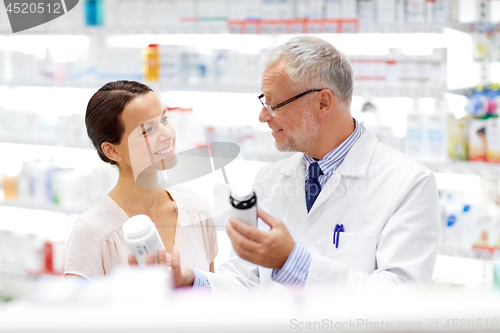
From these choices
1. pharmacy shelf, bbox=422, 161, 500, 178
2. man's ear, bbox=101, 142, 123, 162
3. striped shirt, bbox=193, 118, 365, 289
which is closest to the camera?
striped shirt, bbox=193, 118, 365, 289

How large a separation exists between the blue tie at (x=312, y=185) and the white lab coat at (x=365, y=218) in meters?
0.02

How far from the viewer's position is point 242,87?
2746 mm

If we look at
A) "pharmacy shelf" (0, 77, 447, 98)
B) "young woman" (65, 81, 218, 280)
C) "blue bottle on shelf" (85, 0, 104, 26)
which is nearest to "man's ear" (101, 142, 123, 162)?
"young woman" (65, 81, 218, 280)

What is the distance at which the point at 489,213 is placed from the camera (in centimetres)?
234

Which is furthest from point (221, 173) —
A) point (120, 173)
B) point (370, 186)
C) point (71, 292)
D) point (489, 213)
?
point (489, 213)

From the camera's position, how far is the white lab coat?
1134mm

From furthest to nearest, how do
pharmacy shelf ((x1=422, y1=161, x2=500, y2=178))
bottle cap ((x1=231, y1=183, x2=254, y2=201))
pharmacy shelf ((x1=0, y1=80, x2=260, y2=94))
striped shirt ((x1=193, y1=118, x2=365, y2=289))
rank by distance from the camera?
pharmacy shelf ((x1=0, y1=80, x2=260, y2=94))
pharmacy shelf ((x1=422, y1=161, x2=500, y2=178))
striped shirt ((x1=193, y1=118, x2=365, y2=289))
bottle cap ((x1=231, y1=183, x2=254, y2=201))

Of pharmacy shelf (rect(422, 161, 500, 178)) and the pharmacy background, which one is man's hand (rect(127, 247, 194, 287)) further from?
pharmacy shelf (rect(422, 161, 500, 178))

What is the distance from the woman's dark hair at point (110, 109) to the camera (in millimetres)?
1204

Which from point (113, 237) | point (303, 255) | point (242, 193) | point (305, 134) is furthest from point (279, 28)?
point (242, 193)

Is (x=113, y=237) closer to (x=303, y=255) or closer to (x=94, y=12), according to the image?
(x=303, y=255)

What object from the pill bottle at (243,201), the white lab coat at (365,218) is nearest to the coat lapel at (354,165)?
the white lab coat at (365,218)

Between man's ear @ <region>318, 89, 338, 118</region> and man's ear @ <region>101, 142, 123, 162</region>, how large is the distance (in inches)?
24.3

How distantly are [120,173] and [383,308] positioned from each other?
1.13 m
